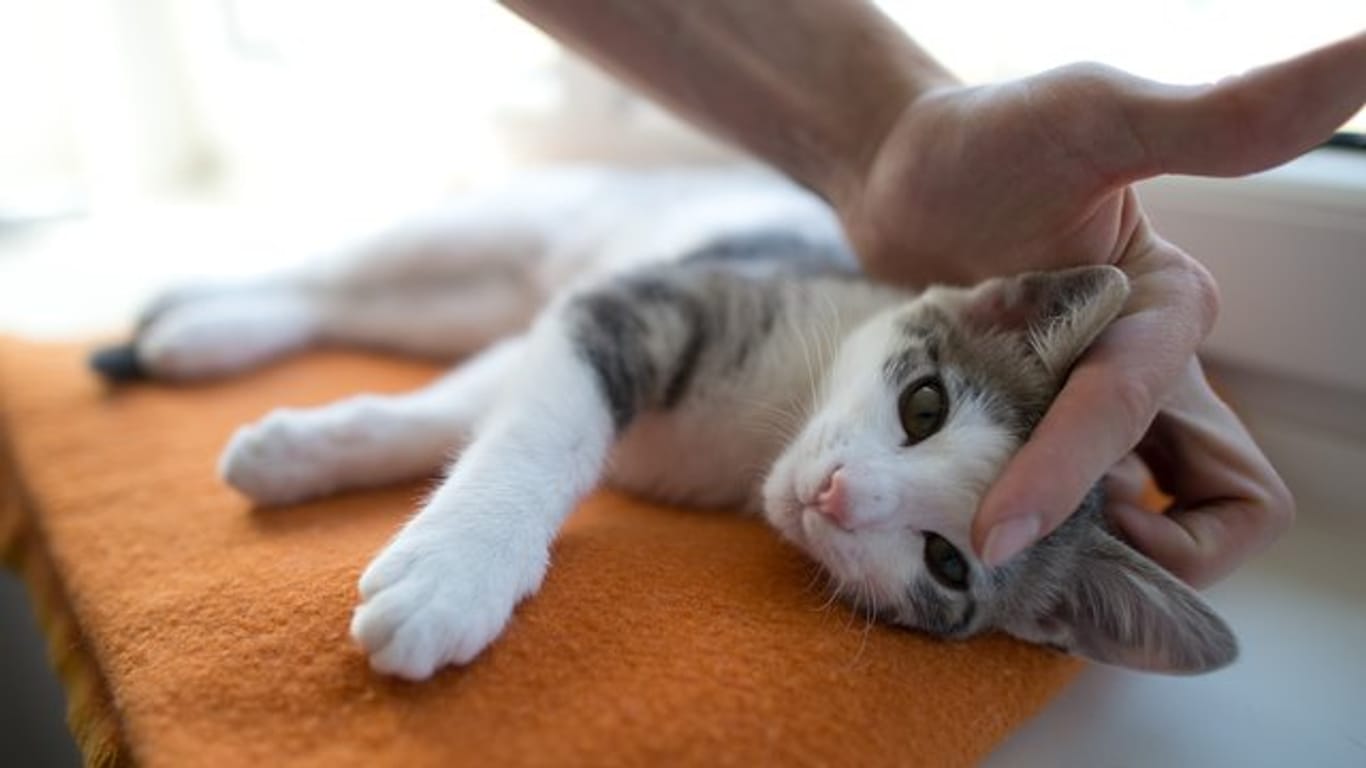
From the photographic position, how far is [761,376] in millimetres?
1014

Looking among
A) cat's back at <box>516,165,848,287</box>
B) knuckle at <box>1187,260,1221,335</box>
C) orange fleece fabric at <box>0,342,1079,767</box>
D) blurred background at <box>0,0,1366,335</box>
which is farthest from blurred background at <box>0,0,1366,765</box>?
orange fleece fabric at <box>0,342,1079,767</box>

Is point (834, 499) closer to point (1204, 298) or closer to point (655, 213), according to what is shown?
point (1204, 298)

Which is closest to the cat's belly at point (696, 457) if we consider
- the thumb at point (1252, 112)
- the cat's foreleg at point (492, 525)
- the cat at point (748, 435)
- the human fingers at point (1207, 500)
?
the cat at point (748, 435)

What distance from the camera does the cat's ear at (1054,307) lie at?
28.5 inches

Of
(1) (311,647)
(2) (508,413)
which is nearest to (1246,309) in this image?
(2) (508,413)

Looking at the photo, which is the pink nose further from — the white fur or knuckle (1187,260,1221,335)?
knuckle (1187,260,1221,335)

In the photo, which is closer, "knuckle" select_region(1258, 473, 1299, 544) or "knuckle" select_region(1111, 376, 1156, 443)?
"knuckle" select_region(1111, 376, 1156, 443)

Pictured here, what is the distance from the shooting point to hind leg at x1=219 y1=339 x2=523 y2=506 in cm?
92

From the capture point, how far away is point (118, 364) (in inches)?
49.5

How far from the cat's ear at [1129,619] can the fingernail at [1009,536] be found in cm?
14

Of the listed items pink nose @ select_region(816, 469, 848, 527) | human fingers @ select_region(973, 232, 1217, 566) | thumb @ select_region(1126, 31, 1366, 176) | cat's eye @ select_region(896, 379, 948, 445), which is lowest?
pink nose @ select_region(816, 469, 848, 527)

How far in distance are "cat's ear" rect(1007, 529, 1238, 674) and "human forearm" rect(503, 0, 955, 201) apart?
46cm

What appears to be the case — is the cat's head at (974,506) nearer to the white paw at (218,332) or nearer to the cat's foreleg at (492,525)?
the cat's foreleg at (492,525)

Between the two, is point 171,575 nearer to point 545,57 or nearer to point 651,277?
point 651,277
